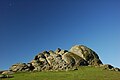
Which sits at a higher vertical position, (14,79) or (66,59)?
(66,59)

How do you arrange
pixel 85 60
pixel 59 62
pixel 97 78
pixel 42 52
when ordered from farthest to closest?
1. pixel 42 52
2. pixel 85 60
3. pixel 59 62
4. pixel 97 78

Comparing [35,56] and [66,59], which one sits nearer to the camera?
[66,59]

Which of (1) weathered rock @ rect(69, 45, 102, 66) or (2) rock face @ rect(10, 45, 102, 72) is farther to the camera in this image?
(1) weathered rock @ rect(69, 45, 102, 66)

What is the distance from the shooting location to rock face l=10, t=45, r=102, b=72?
87.9 meters

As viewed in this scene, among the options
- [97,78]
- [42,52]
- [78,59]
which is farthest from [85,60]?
[97,78]

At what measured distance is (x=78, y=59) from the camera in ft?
306

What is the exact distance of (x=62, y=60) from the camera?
299 feet

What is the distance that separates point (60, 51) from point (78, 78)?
136 ft

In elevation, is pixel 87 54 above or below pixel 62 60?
above

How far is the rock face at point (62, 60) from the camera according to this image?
289ft

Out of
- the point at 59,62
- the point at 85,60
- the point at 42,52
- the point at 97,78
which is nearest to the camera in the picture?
the point at 97,78

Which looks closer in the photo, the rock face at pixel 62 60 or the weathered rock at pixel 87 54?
the rock face at pixel 62 60

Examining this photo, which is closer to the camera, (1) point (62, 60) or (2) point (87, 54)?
(1) point (62, 60)

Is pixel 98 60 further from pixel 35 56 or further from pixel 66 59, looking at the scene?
pixel 35 56
